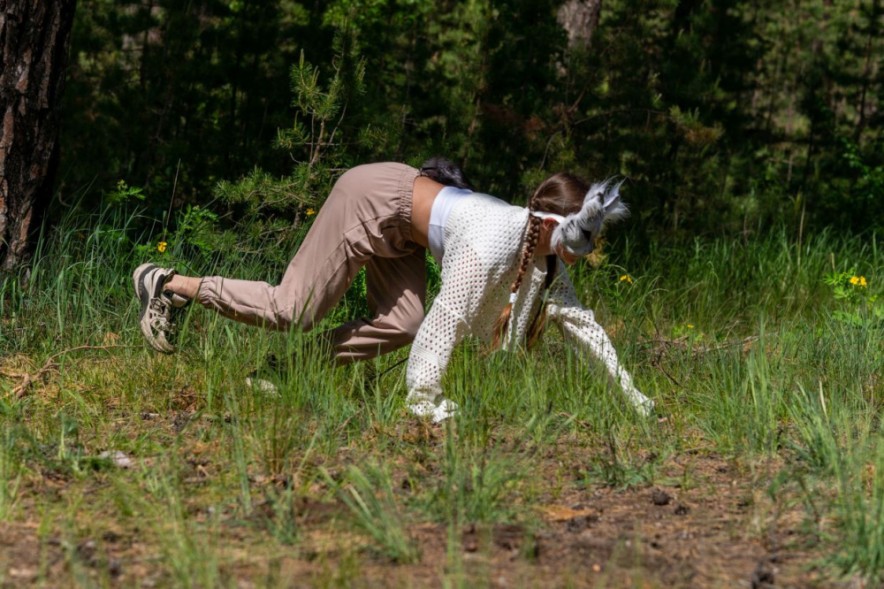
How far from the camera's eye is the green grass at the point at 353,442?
Result: 105 inches

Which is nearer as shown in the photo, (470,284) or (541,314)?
(470,284)

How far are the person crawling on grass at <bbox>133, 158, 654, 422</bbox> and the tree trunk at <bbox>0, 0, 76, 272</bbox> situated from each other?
108 cm

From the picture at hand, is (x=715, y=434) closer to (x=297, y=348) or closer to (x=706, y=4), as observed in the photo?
(x=297, y=348)

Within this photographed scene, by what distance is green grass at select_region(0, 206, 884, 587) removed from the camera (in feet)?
8.76

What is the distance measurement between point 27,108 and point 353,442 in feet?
8.11

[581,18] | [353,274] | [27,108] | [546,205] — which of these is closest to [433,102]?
[581,18]

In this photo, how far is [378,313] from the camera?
428 centimetres

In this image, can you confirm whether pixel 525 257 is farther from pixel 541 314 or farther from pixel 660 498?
pixel 660 498

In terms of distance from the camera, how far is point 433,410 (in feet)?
12.4

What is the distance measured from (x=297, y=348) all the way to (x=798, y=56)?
870 cm

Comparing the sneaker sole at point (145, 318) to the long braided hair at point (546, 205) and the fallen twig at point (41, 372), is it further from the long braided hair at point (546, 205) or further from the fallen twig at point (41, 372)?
the long braided hair at point (546, 205)

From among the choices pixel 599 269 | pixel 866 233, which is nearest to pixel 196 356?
pixel 599 269

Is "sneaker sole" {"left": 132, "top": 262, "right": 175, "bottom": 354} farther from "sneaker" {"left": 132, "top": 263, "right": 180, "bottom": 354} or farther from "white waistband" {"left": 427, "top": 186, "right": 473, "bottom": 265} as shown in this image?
"white waistband" {"left": 427, "top": 186, "right": 473, "bottom": 265}

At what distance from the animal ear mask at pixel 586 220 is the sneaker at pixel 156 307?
4.54 ft
